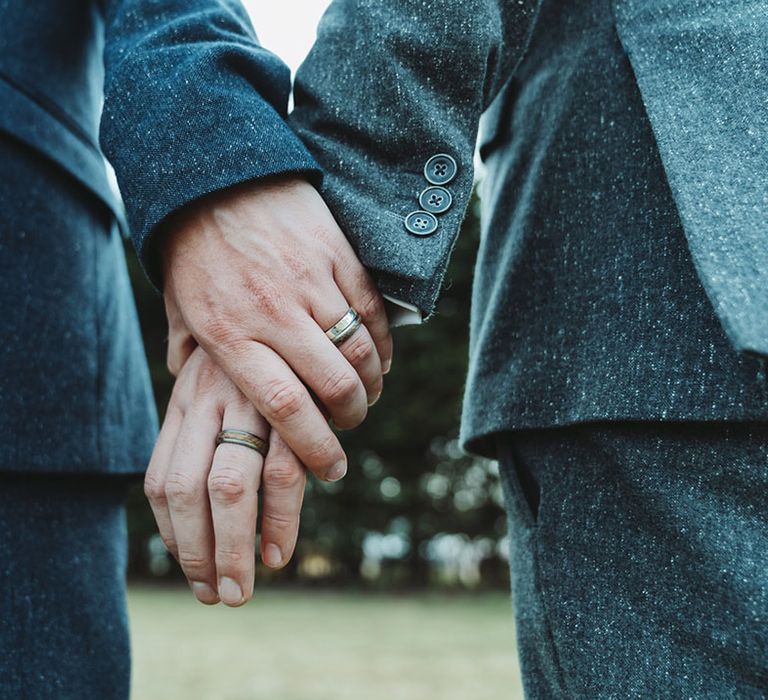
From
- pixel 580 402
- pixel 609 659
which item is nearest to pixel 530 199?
pixel 580 402

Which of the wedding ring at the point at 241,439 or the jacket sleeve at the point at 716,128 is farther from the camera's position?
the wedding ring at the point at 241,439

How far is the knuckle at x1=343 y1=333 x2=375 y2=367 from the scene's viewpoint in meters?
0.95

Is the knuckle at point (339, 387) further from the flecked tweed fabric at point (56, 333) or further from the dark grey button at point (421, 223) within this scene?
the flecked tweed fabric at point (56, 333)

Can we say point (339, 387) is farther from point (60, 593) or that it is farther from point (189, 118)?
point (60, 593)

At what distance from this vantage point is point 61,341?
1.20 metres

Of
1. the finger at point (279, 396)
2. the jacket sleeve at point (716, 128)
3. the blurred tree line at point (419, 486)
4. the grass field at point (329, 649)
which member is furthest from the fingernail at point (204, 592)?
the blurred tree line at point (419, 486)

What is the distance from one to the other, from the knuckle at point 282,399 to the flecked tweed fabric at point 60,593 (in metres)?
0.48

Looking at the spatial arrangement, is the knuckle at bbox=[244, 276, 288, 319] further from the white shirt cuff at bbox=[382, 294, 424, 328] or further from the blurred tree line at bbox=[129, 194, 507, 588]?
the blurred tree line at bbox=[129, 194, 507, 588]

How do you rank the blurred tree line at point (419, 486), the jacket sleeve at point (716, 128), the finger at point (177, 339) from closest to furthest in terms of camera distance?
1. the jacket sleeve at point (716, 128)
2. the finger at point (177, 339)
3. the blurred tree line at point (419, 486)

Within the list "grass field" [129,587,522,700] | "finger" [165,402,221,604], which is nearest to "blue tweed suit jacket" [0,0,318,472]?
"finger" [165,402,221,604]

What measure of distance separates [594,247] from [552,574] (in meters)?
0.42

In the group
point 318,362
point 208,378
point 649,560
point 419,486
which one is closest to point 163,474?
point 208,378

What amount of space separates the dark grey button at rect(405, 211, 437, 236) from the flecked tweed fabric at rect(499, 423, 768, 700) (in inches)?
12.1

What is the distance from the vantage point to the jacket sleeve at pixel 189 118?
921 millimetres
